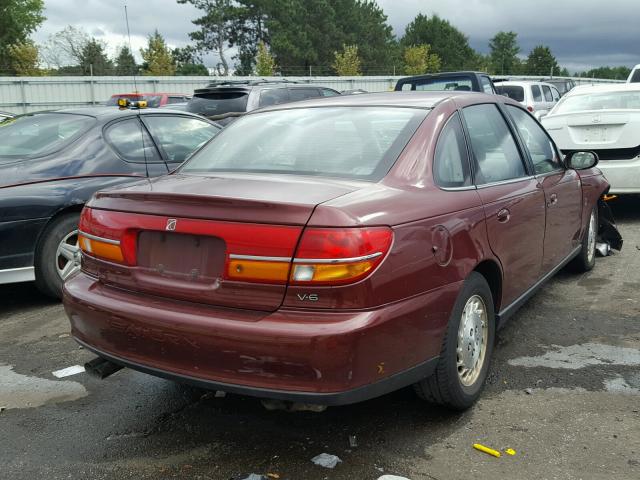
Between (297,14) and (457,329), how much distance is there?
66.6m

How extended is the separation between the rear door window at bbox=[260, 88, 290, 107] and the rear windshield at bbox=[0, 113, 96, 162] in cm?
573

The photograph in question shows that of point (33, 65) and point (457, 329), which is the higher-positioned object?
point (33, 65)

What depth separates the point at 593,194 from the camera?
557cm

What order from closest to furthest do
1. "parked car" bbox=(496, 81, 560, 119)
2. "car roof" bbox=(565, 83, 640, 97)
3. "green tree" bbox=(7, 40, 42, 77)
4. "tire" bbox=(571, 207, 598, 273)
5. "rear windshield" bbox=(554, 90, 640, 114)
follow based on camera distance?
"tire" bbox=(571, 207, 598, 273) < "rear windshield" bbox=(554, 90, 640, 114) < "car roof" bbox=(565, 83, 640, 97) < "parked car" bbox=(496, 81, 560, 119) < "green tree" bbox=(7, 40, 42, 77)

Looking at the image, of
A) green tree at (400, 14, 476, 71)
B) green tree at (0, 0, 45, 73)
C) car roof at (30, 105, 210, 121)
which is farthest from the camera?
green tree at (400, 14, 476, 71)

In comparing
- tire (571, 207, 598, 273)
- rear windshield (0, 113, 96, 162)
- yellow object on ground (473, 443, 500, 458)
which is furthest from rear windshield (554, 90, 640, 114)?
yellow object on ground (473, 443, 500, 458)

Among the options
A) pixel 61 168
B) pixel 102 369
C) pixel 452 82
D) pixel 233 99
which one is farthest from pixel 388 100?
pixel 452 82

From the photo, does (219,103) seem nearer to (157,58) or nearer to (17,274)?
(17,274)

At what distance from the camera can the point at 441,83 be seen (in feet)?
44.8

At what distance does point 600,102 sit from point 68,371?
303 inches

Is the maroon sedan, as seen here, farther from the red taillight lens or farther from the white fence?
the white fence

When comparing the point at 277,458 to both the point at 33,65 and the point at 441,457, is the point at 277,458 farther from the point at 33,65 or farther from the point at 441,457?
the point at 33,65

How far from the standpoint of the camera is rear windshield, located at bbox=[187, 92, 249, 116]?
1135cm

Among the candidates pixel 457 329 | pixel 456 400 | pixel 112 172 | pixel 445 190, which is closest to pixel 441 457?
pixel 456 400
